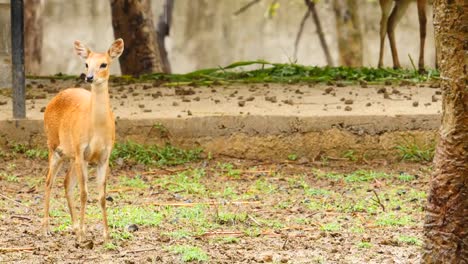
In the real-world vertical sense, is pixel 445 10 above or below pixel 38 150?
above

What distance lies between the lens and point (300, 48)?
22.2 metres

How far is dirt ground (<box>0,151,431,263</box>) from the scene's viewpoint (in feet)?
17.8

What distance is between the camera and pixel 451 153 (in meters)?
4.72

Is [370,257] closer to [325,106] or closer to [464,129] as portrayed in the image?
[464,129]

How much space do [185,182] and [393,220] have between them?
77.0 inches

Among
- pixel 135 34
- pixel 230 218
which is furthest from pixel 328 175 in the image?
pixel 135 34

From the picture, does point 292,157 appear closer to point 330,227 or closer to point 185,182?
point 185,182

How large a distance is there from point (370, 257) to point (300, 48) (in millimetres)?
16975

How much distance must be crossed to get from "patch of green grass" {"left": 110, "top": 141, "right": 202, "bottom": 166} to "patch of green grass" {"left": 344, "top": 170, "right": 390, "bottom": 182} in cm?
133

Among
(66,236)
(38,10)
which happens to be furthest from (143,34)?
(66,236)

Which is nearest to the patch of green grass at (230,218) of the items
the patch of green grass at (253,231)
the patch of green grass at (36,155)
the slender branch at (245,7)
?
the patch of green grass at (253,231)

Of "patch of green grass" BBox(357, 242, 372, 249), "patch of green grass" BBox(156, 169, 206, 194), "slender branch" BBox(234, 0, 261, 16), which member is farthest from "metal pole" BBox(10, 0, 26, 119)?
"slender branch" BBox(234, 0, 261, 16)

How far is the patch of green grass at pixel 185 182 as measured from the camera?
7.44m

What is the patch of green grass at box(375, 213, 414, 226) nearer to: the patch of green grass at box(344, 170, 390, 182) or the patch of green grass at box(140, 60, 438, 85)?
the patch of green grass at box(344, 170, 390, 182)
